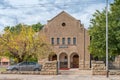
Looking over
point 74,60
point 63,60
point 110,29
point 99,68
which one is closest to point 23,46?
point 110,29

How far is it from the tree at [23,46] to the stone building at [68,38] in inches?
450

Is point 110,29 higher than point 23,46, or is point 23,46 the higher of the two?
point 110,29

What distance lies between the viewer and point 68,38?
62719mm

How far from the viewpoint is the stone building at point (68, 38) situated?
62062 mm

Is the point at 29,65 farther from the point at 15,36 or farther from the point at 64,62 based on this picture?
the point at 64,62

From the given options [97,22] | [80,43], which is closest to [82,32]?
[80,43]

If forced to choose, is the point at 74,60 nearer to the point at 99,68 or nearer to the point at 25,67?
the point at 25,67

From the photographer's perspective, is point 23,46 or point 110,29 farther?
point 23,46

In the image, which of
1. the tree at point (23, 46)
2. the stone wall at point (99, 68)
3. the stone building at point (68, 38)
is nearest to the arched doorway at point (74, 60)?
the stone building at point (68, 38)

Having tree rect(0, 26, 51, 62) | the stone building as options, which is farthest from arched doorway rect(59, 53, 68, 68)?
tree rect(0, 26, 51, 62)

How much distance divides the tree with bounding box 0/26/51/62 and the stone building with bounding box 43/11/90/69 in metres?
11.4

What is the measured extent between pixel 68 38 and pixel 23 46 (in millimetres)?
18490

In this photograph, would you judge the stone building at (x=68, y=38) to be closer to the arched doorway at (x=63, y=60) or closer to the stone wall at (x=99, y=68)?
the arched doorway at (x=63, y=60)

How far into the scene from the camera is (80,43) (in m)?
62.2
